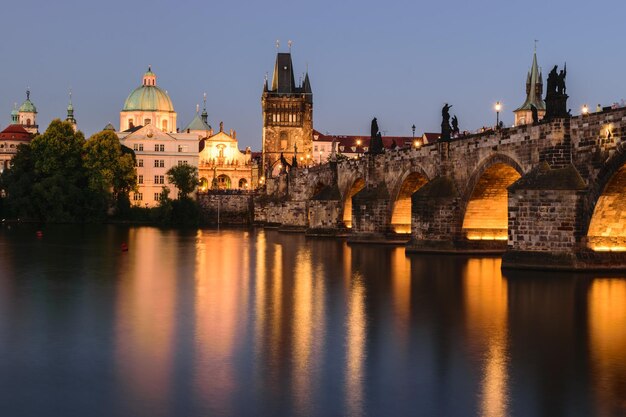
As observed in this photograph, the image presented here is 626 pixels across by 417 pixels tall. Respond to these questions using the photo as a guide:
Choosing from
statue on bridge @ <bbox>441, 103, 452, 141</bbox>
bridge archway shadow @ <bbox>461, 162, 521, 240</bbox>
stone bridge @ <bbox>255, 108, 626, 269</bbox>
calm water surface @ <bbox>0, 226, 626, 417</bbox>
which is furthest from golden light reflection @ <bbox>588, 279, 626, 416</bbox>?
statue on bridge @ <bbox>441, 103, 452, 141</bbox>

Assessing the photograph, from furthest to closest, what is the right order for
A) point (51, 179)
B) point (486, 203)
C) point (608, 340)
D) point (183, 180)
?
point (183, 180) < point (51, 179) < point (486, 203) < point (608, 340)

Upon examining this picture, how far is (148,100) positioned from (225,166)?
15.6 meters

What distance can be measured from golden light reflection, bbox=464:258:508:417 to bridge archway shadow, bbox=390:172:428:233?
15.6 meters

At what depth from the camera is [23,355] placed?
14336 mm

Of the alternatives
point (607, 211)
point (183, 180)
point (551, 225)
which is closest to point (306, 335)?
point (551, 225)

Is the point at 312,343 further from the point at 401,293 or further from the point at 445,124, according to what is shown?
the point at 445,124

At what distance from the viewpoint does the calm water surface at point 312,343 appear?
1141 centimetres

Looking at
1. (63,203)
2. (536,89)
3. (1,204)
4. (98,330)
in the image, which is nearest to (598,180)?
(98,330)

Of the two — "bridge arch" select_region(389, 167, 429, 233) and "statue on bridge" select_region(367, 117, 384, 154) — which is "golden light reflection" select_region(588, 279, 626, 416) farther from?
"statue on bridge" select_region(367, 117, 384, 154)

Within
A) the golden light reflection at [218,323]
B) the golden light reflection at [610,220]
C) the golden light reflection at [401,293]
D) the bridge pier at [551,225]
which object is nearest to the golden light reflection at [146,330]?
the golden light reflection at [218,323]

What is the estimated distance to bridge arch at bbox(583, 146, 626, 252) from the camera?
26.2m

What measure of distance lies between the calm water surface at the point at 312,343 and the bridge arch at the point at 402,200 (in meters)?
16.8

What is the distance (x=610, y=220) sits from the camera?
27.0 meters

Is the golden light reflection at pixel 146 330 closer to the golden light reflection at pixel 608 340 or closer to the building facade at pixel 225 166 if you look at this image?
the golden light reflection at pixel 608 340
